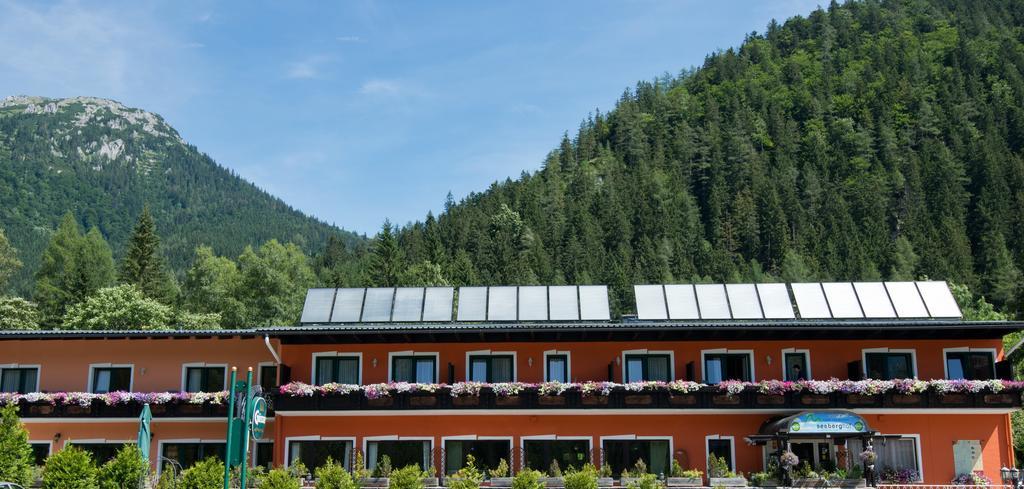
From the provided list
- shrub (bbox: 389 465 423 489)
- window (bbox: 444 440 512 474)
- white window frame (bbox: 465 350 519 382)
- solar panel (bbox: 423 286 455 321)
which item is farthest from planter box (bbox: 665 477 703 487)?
solar panel (bbox: 423 286 455 321)

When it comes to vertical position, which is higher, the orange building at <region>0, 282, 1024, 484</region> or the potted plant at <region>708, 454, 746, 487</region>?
the orange building at <region>0, 282, 1024, 484</region>

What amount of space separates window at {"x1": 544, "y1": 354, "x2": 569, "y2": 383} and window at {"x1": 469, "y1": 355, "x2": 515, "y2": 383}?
134 centimetres

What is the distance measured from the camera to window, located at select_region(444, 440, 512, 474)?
3391 cm

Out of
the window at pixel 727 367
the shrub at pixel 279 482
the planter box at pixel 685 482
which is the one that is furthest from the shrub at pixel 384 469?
the window at pixel 727 367

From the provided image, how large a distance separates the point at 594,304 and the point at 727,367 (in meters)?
5.50

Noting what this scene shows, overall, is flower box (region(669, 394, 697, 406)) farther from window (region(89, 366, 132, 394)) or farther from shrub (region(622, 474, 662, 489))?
window (region(89, 366, 132, 394))

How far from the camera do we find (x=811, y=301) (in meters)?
36.7

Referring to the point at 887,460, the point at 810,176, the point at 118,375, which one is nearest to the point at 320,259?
the point at 810,176

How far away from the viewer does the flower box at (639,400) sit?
109ft

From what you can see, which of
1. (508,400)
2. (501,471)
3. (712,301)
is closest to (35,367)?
(508,400)

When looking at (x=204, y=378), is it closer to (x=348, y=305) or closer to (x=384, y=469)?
(x=348, y=305)

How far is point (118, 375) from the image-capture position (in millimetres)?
36500

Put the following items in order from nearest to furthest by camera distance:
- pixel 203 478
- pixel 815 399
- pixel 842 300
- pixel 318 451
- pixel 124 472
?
pixel 203 478, pixel 124 472, pixel 815 399, pixel 318 451, pixel 842 300

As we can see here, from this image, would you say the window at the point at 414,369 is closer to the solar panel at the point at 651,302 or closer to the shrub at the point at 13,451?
the solar panel at the point at 651,302
